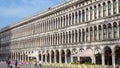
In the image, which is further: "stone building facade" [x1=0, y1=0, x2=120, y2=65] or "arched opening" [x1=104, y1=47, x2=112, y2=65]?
"arched opening" [x1=104, y1=47, x2=112, y2=65]

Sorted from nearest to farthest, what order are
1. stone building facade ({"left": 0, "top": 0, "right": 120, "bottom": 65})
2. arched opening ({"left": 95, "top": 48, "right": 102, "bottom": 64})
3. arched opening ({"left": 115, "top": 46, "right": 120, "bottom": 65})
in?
arched opening ({"left": 115, "top": 46, "right": 120, "bottom": 65}), stone building facade ({"left": 0, "top": 0, "right": 120, "bottom": 65}), arched opening ({"left": 95, "top": 48, "right": 102, "bottom": 64})

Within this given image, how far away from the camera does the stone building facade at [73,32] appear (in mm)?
54719

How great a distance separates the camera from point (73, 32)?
68.5 metres

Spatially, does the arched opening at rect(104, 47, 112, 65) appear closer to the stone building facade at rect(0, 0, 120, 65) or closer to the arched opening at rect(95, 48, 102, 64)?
the stone building facade at rect(0, 0, 120, 65)

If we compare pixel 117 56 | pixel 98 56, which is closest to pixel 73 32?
pixel 98 56

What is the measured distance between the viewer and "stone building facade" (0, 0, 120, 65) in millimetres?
54719

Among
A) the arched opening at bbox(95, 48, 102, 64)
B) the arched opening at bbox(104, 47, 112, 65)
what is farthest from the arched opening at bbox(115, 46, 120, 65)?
the arched opening at bbox(95, 48, 102, 64)

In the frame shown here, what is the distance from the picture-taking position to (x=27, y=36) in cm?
10131

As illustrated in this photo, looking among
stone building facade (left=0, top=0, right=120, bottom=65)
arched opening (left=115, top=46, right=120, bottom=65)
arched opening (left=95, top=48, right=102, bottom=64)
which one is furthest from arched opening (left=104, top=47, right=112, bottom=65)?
arched opening (left=115, top=46, right=120, bottom=65)

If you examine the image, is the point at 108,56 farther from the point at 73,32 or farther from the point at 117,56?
the point at 73,32

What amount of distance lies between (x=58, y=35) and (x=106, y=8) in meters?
22.7

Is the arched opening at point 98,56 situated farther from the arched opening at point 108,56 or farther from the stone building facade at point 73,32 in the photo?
the arched opening at point 108,56

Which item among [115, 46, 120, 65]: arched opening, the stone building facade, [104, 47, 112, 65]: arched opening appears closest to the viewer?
[115, 46, 120, 65]: arched opening

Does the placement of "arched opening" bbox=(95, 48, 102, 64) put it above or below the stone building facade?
below
